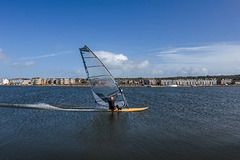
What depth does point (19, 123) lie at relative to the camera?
11.2m

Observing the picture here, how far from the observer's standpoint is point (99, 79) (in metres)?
15.3

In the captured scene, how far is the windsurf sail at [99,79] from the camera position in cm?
1454

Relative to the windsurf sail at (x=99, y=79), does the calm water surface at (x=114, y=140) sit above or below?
below

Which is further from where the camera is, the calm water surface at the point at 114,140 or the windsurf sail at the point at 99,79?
the windsurf sail at the point at 99,79

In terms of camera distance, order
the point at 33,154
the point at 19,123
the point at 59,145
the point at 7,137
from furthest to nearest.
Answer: the point at 19,123, the point at 7,137, the point at 59,145, the point at 33,154

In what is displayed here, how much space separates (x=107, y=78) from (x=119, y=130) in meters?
6.16

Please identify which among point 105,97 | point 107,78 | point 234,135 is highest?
point 107,78

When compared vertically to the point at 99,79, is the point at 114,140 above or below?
below

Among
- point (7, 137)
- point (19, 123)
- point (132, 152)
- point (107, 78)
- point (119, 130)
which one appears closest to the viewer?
point (132, 152)

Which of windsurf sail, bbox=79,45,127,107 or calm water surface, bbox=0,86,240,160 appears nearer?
calm water surface, bbox=0,86,240,160

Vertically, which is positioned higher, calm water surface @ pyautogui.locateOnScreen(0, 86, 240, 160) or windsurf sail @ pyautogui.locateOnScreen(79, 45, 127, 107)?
windsurf sail @ pyautogui.locateOnScreen(79, 45, 127, 107)

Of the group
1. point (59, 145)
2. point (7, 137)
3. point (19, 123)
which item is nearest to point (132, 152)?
point (59, 145)

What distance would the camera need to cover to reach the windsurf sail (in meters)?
14.5

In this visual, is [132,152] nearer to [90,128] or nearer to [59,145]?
[59,145]
